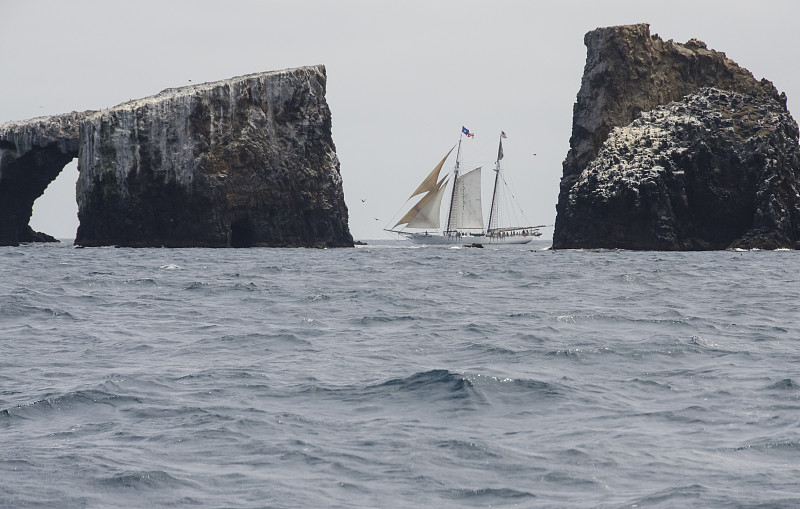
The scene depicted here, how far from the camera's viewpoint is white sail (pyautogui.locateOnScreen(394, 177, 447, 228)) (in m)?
120

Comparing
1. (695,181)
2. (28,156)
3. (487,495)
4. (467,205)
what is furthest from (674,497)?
(467,205)

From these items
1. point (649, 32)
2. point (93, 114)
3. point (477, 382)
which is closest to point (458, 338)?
point (477, 382)

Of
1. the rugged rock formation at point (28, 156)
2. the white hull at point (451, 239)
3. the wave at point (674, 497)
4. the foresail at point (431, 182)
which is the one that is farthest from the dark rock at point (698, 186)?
the wave at point (674, 497)

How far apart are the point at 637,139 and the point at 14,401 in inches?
2889

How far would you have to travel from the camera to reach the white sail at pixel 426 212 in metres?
120

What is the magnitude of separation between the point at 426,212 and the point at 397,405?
109 meters

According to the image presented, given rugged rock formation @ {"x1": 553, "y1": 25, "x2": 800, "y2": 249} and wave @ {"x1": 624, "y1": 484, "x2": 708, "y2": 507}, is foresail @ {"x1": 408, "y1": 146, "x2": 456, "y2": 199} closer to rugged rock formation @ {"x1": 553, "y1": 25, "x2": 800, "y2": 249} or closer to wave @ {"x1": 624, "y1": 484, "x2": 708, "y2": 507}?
rugged rock formation @ {"x1": 553, "y1": 25, "x2": 800, "y2": 249}

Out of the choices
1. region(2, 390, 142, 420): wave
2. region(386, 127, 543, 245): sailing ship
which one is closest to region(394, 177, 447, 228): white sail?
region(386, 127, 543, 245): sailing ship

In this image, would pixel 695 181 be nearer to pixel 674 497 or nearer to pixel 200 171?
pixel 200 171

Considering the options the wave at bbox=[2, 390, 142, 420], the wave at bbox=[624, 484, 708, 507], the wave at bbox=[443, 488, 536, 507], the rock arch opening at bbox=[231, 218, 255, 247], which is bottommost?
the wave at bbox=[2, 390, 142, 420]

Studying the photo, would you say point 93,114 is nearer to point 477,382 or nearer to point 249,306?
point 249,306

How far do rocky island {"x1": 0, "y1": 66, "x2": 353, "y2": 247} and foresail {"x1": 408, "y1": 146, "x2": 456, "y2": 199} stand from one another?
1282 inches

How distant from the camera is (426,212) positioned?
120812 mm

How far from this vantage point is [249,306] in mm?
24734
